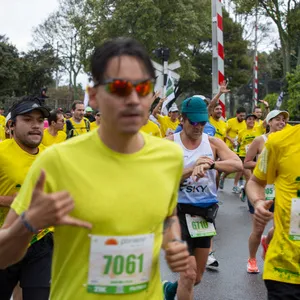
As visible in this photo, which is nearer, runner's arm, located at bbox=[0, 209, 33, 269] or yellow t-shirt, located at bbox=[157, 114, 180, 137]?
runner's arm, located at bbox=[0, 209, 33, 269]

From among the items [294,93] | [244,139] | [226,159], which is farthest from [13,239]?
[294,93]

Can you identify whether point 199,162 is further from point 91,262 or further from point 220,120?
point 220,120

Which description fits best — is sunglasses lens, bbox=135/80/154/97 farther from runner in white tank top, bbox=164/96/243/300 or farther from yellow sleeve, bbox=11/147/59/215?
runner in white tank top, bbox=164/96/243/300

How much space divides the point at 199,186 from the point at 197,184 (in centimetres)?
3

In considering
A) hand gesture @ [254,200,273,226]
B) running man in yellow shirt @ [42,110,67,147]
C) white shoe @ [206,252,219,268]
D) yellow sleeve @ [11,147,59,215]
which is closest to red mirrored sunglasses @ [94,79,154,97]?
yellow sleeve @ [11,147,59,215]

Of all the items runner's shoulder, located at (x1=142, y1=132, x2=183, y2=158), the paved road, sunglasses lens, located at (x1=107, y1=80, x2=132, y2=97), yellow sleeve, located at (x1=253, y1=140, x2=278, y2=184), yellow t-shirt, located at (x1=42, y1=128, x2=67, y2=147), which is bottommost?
the paved road

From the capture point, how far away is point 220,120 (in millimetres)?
11227

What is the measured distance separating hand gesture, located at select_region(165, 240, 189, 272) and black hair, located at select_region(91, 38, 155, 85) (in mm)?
749

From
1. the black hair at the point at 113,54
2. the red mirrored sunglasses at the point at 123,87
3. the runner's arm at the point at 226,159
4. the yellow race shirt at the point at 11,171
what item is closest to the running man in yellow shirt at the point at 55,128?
the runner's arm at the point at 226,159

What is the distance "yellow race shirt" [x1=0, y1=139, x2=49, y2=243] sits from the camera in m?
4.00

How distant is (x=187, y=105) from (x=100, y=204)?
9.35 feet

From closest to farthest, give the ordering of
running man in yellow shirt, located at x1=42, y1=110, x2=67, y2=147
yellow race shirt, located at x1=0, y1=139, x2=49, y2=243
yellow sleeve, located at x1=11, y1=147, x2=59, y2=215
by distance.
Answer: yellow sleeve, located at x1=11, y1=147, x2=59, y2=215
yellow race shirt, located at x1=0, y1=139, x2=49, y2=243
running man in yellow shirt, located at x1=42, y1=110, x2=67, y2=147

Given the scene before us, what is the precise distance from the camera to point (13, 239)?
7.13 feet

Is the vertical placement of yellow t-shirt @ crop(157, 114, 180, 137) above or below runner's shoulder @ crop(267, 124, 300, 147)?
below
